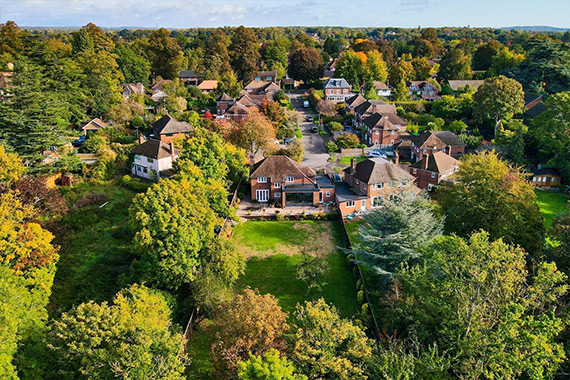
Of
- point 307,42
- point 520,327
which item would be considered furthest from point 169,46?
point 520,327

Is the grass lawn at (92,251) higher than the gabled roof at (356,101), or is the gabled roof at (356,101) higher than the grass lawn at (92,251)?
the gabled roof at (356,101)

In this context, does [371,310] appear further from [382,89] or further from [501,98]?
[382,89]

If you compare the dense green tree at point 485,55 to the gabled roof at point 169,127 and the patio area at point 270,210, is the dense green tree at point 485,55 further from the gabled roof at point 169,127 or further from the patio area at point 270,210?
the patio area at point 270,210

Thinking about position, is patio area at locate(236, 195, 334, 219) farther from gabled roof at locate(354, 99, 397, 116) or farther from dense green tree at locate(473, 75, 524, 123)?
dense green tree at locate(473, 75, 524, 123)

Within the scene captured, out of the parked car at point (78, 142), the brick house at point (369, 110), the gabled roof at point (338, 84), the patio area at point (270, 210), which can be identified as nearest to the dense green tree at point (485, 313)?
the patio area at point (270, 210)

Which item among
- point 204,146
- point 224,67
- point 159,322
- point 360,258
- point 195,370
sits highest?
point 224,67

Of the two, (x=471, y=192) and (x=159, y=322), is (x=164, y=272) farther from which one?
(x=471, y=192)
